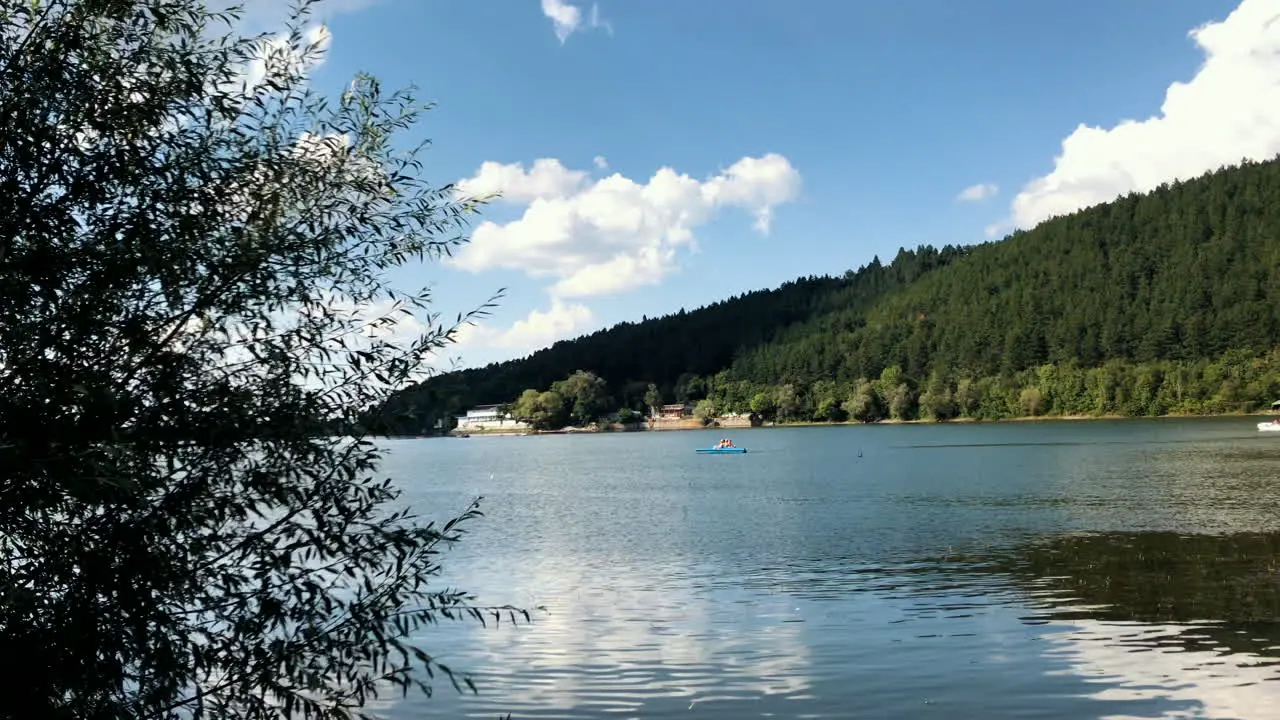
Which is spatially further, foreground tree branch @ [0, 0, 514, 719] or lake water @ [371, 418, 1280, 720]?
lake water @ [371, 418, 1280, 720]

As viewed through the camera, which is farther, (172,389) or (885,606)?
(885,606)

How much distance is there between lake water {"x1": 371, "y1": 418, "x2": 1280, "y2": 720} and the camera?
1712 cm

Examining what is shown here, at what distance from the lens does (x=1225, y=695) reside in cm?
1608

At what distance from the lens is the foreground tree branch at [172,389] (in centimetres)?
781

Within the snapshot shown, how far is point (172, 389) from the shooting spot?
320 inches

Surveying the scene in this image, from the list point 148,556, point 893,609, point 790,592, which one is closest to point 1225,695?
point 893,609

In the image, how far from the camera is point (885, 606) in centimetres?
2458

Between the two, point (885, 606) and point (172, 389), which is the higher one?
point (172, 389)

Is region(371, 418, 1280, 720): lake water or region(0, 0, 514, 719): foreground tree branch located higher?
region(0, 0, 514, 719): foreground tree branch

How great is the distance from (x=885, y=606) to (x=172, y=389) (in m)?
19.8

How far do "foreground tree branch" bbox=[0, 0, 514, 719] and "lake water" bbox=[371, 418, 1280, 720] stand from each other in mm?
9035

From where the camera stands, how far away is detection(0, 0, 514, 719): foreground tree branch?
7809 mm

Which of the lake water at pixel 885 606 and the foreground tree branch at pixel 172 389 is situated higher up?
the foreground tree branch at pixel 172 389

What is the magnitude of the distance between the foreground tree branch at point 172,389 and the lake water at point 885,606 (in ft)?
29.6
